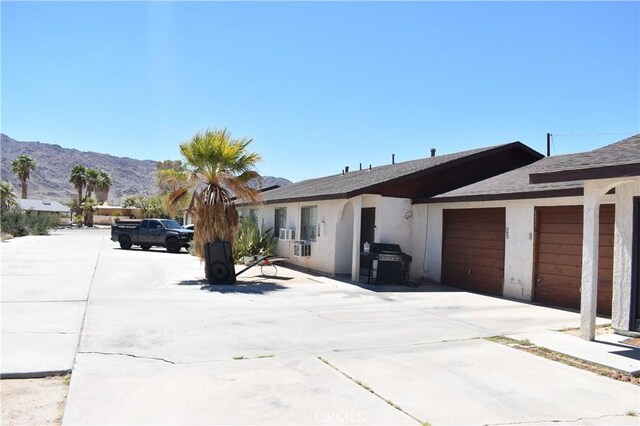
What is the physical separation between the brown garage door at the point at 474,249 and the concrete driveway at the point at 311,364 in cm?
204

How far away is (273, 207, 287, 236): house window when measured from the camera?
2208cm

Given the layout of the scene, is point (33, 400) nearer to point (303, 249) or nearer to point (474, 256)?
point (474, 256)

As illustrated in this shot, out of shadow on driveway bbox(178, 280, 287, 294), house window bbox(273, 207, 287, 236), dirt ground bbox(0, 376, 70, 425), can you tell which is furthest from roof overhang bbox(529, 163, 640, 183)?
house window bbox(273, 207, 287, 236)

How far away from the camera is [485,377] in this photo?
6.10 meters

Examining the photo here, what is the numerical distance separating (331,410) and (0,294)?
9.63 metres

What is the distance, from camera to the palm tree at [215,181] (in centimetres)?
1468

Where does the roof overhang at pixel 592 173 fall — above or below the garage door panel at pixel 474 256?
above

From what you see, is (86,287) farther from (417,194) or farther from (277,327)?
Answer: (417,194)

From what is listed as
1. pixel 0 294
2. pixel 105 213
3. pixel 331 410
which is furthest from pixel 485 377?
pixel 105 213

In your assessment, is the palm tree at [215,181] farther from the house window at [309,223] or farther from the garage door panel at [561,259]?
the garage door panel at [561,259]

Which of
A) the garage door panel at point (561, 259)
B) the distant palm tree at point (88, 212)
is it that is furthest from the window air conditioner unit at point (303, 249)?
the distant palm tree at point (88, 212)

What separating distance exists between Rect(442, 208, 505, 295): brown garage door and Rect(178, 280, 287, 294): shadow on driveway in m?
5.11

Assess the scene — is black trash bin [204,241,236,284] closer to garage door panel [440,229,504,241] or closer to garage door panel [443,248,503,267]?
garage door panel [443,248,503,267]

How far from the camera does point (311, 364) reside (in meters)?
6.48
